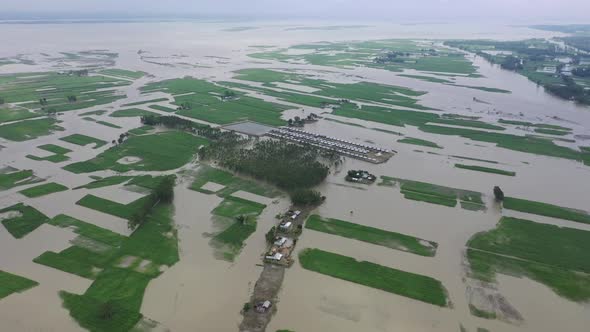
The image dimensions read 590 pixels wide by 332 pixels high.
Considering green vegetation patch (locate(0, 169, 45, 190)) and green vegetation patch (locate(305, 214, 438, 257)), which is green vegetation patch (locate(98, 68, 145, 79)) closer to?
green vegetation patch (locate(0, 169, 45, 190))

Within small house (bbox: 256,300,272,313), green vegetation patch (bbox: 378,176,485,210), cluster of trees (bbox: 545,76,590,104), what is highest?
cluster of trees (bbox: 545,76,590,104)

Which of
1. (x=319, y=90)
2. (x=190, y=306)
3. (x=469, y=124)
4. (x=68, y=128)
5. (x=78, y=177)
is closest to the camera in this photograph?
(x=190, y=306)

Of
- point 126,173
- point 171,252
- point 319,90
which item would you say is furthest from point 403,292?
point 319,90

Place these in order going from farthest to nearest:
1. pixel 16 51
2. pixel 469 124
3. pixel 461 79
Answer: pixel 16 51, pixel 461 79, pixel 469 124

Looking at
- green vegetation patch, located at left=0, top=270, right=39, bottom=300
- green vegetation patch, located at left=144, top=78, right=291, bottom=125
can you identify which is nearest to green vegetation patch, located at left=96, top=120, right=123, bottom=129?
green vegetation patch, located at left=144, top=78, right=291, bottom=125

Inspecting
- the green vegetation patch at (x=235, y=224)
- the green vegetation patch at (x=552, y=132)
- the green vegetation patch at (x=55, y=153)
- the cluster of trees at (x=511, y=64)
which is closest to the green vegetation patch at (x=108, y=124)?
the green vegetation patch at (x=55, y=153)

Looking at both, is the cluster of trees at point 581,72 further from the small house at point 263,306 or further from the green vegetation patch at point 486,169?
the small house at point 263,306

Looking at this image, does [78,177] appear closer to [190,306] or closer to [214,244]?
[214,244]
